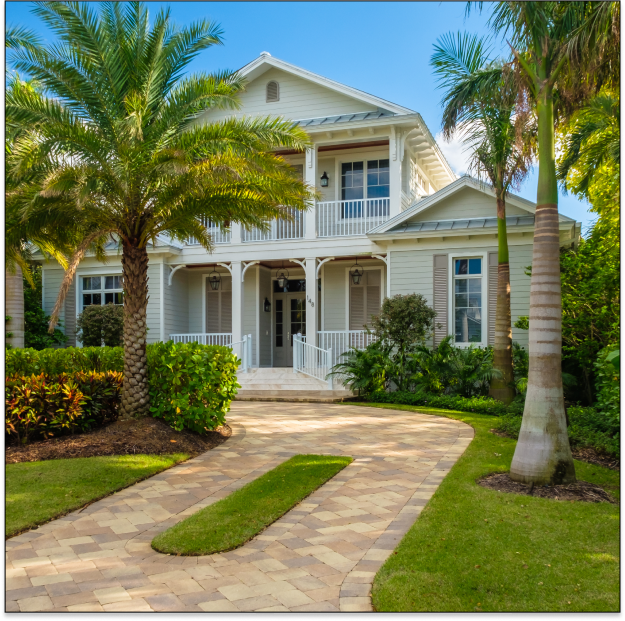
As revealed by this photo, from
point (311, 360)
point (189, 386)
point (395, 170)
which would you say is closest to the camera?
point (189, 386)

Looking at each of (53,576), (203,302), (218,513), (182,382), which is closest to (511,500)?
(218,513)

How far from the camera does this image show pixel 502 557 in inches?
169

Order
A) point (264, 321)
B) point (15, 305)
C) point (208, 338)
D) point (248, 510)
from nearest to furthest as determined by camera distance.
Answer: point (248, 510)
point (15, 305)
point (208, 338)
point (264, 321)

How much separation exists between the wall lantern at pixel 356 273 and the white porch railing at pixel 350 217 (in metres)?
1.23

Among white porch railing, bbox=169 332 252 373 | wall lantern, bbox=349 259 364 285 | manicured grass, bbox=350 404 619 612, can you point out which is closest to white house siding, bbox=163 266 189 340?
white porch railing, bbox=169 332 252 373

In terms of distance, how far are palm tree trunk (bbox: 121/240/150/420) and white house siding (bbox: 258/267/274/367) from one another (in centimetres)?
952

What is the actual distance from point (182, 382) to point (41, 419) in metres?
2.05

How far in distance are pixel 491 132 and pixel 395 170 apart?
495cm

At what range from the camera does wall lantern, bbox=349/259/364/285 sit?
1727 centimetres

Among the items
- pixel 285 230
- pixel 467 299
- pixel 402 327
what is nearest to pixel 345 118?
pixel 285 230

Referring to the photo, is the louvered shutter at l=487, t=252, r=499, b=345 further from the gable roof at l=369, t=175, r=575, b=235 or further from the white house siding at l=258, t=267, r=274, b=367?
the white house siding at l=258, t=267, r=274, b=367

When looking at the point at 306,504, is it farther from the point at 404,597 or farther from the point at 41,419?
the point at 41,419

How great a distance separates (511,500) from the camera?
5559 millimetres

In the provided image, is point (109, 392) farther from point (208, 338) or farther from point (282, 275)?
point (282, 275)
